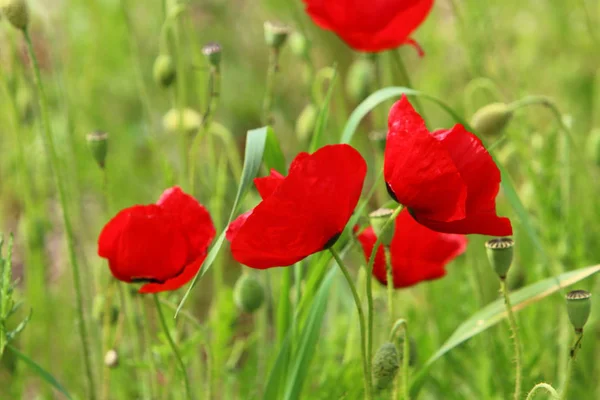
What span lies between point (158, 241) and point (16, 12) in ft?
0.94

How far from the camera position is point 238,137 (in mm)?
2613

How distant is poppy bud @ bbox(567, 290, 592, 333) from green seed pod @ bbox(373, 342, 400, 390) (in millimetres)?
134

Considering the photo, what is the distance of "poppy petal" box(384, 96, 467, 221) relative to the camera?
2.16 feet

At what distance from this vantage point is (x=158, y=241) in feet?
2.55

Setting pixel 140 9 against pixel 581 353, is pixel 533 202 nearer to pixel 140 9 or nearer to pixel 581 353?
pixel 581 353

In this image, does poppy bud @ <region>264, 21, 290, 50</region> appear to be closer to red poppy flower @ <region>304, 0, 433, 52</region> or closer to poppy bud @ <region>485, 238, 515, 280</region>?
red poppy flower @ <region>304, 0, 433, 52</region>

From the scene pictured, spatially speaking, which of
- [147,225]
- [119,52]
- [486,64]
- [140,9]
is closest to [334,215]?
[147,225]

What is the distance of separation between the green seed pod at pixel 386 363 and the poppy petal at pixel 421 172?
12 centimetres

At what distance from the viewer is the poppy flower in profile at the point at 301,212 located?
0.66 m

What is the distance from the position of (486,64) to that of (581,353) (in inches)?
36.2

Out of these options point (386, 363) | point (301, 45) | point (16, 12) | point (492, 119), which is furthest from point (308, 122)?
point (386, 363)

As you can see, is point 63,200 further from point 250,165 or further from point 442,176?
point 442,176

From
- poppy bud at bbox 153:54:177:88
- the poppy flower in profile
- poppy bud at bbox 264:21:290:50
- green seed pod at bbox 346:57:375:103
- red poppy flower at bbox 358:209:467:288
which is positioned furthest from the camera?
green seed pod at bbox 346:57:375:103

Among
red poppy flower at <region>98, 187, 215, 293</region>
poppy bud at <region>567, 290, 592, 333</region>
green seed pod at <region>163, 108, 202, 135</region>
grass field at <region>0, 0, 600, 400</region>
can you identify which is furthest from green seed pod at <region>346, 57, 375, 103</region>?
poppy bud at <region>567, 290, 592, 333</region>
